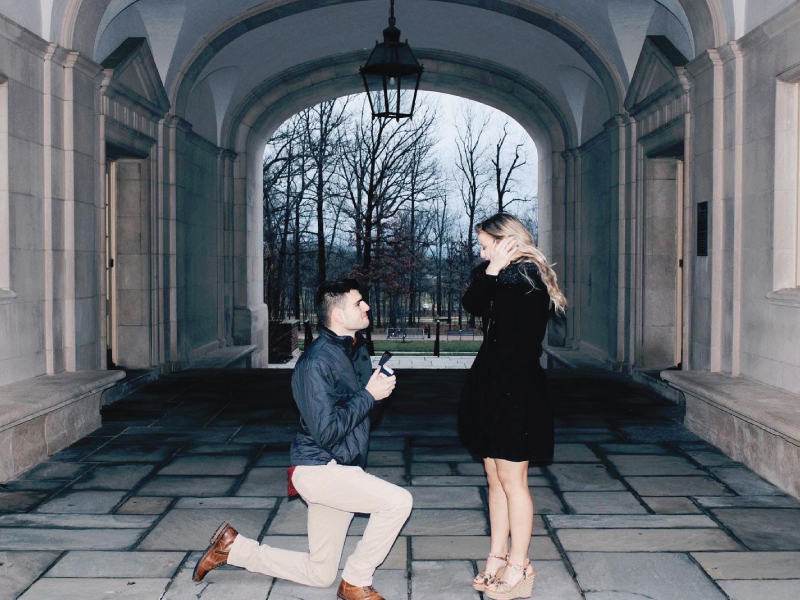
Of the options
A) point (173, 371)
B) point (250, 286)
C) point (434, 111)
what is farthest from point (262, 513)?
point (434, 111)

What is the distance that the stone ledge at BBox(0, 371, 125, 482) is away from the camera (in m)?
5.72

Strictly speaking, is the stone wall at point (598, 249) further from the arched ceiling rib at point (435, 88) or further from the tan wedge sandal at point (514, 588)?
the tan wedge sandal at point (514, 588)

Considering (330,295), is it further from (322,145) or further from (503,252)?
(322,145)

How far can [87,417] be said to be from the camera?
7.23 metres

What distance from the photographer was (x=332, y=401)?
3436 mm

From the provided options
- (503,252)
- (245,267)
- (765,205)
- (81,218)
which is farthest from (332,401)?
(245,267)

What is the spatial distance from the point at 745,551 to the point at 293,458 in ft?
7.72

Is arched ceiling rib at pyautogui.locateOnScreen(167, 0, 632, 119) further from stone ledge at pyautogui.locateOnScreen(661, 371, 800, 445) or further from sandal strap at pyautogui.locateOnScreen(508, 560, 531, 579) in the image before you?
sandal strap at pyautogui.locateOnScreen(508, 560, 531, 579)

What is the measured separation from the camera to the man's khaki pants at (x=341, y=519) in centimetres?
352

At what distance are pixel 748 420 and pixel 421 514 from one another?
2.37m

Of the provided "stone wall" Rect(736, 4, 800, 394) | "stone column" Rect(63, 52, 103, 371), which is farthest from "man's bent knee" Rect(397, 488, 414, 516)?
"stone column" Rect(63, 52, 103, 371)

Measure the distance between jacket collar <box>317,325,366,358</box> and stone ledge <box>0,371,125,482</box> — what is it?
114 inches

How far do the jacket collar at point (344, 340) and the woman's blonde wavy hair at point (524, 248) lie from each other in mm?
697

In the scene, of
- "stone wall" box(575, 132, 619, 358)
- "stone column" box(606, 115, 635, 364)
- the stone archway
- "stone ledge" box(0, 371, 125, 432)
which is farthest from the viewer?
the stone archway
